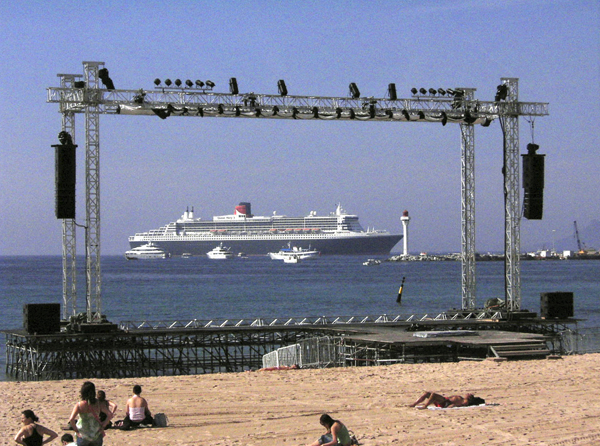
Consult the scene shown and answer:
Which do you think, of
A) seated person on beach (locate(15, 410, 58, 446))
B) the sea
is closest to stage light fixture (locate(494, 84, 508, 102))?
the sea

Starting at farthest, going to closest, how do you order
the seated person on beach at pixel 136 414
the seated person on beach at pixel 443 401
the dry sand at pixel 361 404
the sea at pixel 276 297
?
the sea at pixel 276 297 < the seated person on beach at pixel 443 401 < the seated person on beach at pixel 136 414 < the dry sand at pixel 361 404

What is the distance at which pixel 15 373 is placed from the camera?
26.1m

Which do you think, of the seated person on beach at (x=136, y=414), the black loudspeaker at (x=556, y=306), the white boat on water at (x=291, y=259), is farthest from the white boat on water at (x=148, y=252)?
the seated person on beach at (x=136, y=414)

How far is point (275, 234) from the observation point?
151 metres

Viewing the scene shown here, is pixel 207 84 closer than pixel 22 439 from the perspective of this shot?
No

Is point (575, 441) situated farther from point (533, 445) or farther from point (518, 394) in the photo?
Answer: point (518, 394)

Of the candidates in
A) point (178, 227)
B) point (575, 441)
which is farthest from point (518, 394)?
point (178, 227)

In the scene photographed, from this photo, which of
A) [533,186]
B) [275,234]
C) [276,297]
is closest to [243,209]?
[275,234]

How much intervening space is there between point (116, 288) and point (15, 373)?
5056cm

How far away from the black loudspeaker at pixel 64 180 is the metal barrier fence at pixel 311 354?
6.93 metres

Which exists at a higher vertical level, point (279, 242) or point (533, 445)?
point (279, 242)

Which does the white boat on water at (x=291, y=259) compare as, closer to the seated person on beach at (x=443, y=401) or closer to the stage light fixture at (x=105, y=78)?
the stage light fixture at (x=105, y=78)

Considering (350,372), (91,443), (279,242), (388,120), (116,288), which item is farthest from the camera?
(279,242)

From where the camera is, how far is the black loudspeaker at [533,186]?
26547mm
